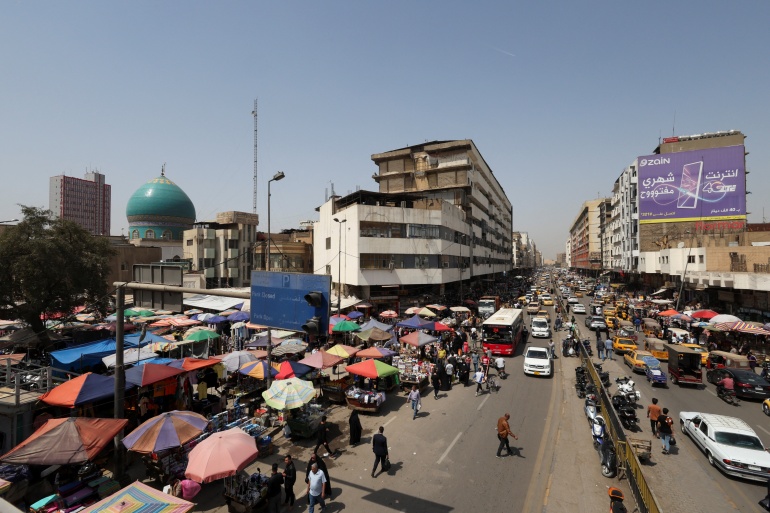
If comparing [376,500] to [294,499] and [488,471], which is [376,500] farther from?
[488,471]

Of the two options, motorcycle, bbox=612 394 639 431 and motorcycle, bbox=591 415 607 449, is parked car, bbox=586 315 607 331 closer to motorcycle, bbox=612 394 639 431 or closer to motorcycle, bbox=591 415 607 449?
motorcycle, bbox=612 394 639 431

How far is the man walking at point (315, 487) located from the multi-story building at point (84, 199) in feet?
502

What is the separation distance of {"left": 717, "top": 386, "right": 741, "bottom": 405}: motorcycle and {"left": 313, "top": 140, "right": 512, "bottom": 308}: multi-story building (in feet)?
87.2

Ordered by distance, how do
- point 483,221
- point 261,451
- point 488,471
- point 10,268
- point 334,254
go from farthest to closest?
point 483,221
point 334,254
point 10,268
point 261,451
point 488,471

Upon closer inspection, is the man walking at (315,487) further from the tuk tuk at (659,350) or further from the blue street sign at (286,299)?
the tuk tuk at (659,350)

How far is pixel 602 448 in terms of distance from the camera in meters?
11.2

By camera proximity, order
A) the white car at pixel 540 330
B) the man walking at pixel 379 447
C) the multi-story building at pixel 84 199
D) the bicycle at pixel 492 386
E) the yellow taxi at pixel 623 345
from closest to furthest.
Answer: the man walking at pixel 379 447 < the bicycle at pixel 492 386 < the yellow taxi at pixel 623 345 < the white car at pixel 540 330 < the multi-story building at pixel 84 199

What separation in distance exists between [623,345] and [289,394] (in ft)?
77.4

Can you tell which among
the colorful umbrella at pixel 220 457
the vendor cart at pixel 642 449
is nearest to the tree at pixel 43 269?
the colorful umbrella at pixel 220 457

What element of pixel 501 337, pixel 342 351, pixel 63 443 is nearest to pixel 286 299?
pixel 63 443

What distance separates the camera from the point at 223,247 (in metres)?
64.6

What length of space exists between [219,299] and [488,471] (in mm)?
32244

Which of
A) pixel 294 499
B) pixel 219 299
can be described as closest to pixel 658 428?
pixel 294 499

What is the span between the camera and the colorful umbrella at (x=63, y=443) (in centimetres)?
836
